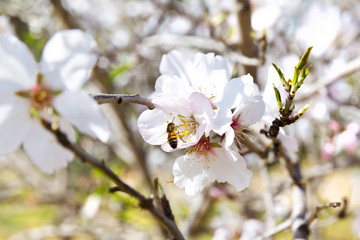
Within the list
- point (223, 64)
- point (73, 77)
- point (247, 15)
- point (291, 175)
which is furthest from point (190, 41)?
point (73, 77)

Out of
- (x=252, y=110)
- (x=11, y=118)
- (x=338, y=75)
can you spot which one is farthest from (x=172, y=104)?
(x=338, y=75)

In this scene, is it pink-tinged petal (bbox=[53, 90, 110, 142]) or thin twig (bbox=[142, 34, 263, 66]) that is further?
thin twig (bbox=[142, 34, 263, 66])

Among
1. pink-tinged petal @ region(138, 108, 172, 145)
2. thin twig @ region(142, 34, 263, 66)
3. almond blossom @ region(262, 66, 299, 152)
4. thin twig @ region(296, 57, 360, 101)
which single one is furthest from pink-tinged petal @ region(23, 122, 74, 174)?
thin twig @ region(296, 57, 360, 101)

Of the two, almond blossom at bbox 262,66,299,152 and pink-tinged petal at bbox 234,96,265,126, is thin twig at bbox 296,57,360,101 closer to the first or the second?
almond blossom at bbox 262,66,299,152

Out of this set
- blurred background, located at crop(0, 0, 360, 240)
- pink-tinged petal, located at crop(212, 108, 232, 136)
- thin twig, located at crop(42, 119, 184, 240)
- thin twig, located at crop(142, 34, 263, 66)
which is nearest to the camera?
thin twig, located at crop(42, 119, 184, 240)

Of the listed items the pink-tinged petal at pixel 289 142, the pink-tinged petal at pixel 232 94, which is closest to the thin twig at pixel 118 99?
the pink-tinged petal at pixel 232 94

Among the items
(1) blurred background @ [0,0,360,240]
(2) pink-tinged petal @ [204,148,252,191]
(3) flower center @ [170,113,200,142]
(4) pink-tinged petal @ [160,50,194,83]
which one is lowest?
(1) blurred background @ [0,0,360,240]

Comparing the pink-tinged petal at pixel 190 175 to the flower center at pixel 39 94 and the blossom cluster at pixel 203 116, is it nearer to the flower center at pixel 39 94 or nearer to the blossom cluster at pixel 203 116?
the blossom cluster at pixel 203 116
